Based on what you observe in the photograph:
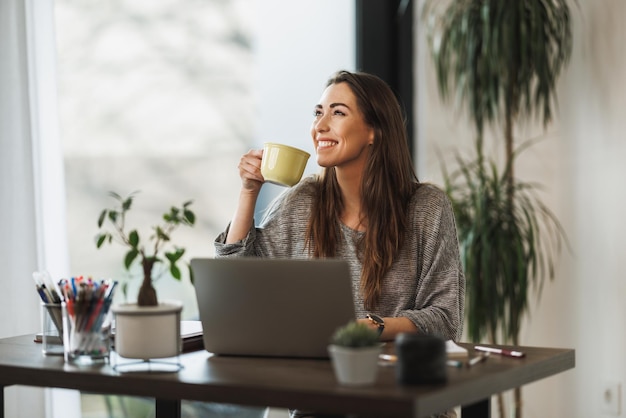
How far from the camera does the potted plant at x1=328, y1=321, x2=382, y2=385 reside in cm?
140

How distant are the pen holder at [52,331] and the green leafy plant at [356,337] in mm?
599

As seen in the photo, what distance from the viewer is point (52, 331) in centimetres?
177

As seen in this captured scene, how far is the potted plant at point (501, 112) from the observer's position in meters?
3.32

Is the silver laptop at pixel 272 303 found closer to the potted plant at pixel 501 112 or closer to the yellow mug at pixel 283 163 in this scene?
the yellow mug at pixel 283 163

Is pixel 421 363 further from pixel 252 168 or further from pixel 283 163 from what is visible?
pixel 252 168

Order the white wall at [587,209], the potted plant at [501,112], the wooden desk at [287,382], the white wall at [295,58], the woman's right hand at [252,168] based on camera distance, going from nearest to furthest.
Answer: the wooden desk at [287,382] < the woman's right hand at [252,168] < the white wall at [587,209] < the potted plant at [501,112] < the white wall at [295,58]

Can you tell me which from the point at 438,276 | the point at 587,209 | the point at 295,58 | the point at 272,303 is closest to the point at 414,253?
the point at 438,276

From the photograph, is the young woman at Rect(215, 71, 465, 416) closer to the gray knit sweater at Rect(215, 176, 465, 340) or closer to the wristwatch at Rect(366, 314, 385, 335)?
the gray knit sweater at Rect(215, 176, 465, 340)

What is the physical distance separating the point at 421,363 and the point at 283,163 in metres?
0.72

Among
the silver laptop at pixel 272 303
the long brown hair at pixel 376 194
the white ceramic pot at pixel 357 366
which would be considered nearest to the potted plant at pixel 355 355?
the white ceramic pot at pixel 357 366

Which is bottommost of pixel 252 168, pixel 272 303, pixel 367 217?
pixel 272 303

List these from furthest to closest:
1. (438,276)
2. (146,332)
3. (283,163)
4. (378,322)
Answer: (438,276) < (283,163) < (378,322) < (146,332)

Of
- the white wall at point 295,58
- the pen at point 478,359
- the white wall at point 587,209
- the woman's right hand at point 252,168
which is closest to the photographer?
the pen at point 478,359

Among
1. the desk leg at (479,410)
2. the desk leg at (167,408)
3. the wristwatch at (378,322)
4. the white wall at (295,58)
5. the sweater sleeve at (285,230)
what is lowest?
the desk leg at (167,408)
